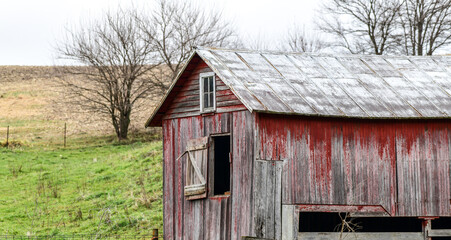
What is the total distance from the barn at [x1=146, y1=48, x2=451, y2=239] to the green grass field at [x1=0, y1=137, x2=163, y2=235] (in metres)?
4.99

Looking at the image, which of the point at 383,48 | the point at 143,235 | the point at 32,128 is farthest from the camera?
the point at 32,128

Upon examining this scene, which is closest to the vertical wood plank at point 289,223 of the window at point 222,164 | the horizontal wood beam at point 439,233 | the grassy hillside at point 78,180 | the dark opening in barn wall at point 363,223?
the dark opening in barn wall at point 363,223

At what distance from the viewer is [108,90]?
43062 millimetres

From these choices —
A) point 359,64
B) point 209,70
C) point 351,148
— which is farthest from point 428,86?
point 209,70

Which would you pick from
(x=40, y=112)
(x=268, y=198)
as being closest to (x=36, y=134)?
(x=40, y=112)

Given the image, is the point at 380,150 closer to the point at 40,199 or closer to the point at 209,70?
the point at 209,70

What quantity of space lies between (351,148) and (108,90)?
27964 mm

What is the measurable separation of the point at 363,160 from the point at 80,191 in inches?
584

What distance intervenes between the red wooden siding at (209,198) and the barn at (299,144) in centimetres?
3

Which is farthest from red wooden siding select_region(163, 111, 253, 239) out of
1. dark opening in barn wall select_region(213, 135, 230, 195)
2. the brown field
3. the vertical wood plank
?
the brown field

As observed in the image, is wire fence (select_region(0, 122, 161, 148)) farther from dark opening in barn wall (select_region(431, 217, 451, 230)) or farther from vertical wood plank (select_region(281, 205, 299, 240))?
vertical wood plank (select_region(281, 205, 299, 240))

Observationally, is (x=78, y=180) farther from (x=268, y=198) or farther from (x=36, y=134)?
(x=268, y=198)

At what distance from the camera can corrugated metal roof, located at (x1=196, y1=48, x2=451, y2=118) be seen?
16.6 metres

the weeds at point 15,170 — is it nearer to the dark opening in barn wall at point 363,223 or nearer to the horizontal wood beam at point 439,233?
the dark opening in barn wall at point 363,223
